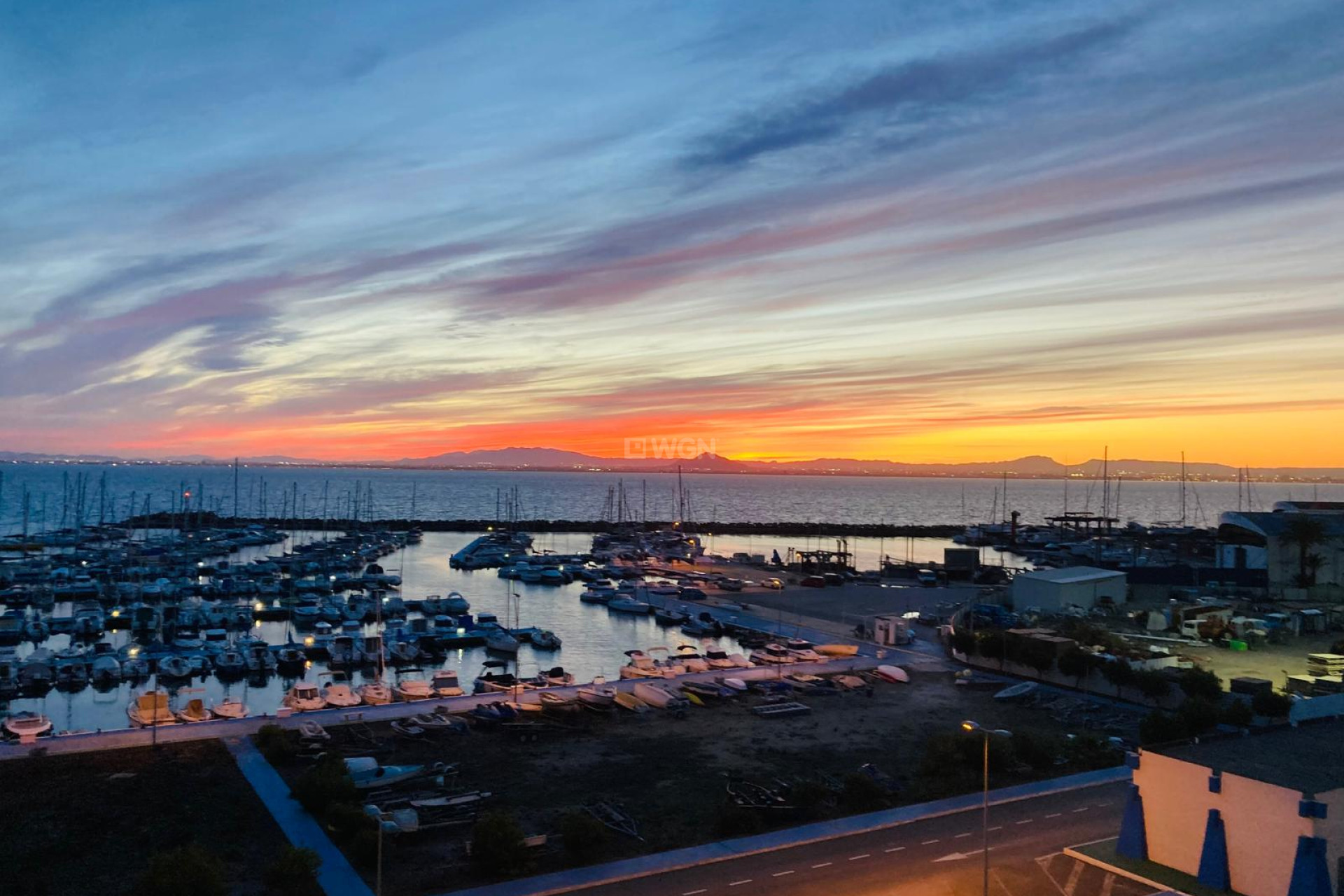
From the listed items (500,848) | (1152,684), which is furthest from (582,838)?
(1152,684)

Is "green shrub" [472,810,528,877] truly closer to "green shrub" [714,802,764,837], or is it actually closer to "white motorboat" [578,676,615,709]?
"green shrub" [714,802,764,837]

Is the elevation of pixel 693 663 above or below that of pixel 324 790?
below

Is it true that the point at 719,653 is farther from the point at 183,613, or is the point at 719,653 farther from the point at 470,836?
the point at 183,613

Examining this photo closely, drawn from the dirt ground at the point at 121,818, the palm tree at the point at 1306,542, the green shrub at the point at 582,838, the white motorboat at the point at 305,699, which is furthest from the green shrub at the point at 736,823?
the palm tree at the point at 1306,542

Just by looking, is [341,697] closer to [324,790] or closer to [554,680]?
[554,680]

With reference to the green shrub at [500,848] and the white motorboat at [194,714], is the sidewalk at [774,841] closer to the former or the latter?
the green shrub at [500,848]

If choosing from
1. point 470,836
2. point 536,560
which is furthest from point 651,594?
point 470,836

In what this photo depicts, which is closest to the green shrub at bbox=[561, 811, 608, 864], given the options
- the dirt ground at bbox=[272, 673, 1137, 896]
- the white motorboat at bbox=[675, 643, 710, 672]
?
the dirt ground at bbox=[272, 673, 1137, 896]

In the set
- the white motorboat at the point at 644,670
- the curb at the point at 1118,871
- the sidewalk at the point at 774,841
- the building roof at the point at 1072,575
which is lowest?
the white motorboat at the point at 644,670
